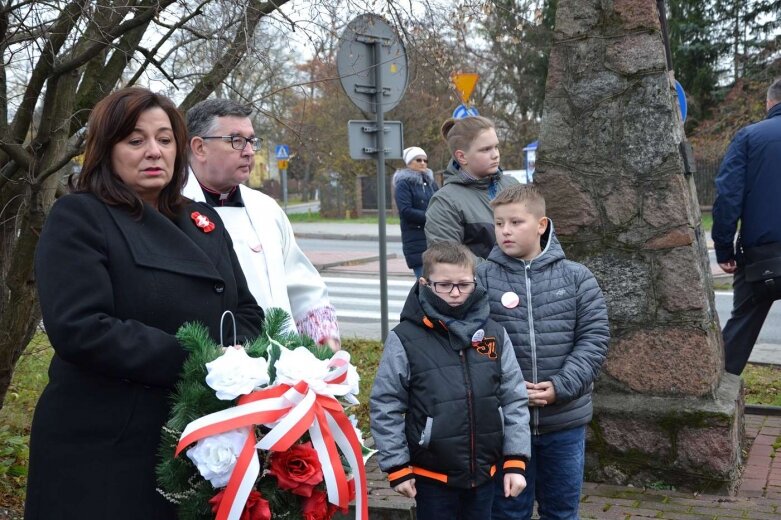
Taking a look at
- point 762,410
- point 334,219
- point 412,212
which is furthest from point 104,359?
point 334,219

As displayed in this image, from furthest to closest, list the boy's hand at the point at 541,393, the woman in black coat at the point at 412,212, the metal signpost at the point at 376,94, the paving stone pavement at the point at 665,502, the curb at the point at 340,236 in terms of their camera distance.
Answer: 1. the curb at the point at 340,236
2. the woman in black coat at the point at 412,212
3. the metal signpost at the point at 376,94
4. the paving stone pavement at the point at 665,502
5. the boy's hand at the point at 541,393

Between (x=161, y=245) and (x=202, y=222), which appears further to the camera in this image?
(x=202, y=222)

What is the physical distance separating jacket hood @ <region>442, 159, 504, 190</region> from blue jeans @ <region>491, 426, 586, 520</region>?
4.58 feet

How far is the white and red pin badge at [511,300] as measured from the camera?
3.72 meters

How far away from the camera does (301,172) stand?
52.5 meters

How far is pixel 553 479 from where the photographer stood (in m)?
3.82

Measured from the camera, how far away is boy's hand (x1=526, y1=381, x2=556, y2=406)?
3.65 meters

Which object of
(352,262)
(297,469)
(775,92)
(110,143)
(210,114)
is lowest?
(352,262)

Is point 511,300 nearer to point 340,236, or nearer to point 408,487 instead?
point 408,487

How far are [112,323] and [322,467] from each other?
0.64 meters

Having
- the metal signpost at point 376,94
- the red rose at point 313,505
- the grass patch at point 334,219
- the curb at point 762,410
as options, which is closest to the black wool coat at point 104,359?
the red rose at point 313,505

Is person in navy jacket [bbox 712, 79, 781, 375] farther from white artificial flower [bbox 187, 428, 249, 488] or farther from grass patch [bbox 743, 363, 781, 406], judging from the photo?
white artificial flower [bbox 187, 428, 249, 488]

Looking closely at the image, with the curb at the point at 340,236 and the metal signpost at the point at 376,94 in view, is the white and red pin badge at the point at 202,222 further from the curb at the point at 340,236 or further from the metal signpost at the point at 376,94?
the curb at the point at 340,236

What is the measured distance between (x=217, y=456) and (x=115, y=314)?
45 centimetres
